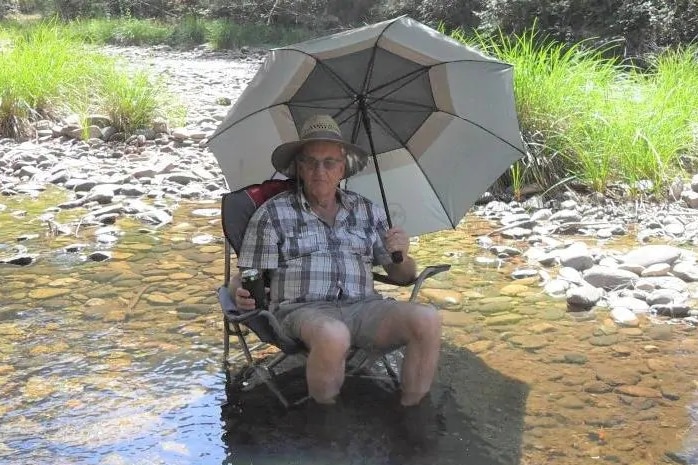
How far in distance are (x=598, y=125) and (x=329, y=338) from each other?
4.33m

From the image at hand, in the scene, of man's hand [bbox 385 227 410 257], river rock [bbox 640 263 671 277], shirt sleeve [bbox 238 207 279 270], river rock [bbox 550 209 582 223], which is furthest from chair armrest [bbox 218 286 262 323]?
river rock [bbox 550 209 582 223]

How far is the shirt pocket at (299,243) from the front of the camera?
10.4 feet

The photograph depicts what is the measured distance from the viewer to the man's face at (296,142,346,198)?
3.16 metres

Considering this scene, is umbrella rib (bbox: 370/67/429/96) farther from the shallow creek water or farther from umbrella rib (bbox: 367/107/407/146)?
the shallow creek water

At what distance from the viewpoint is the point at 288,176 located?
11.0ft

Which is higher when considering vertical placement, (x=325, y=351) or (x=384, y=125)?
(x=384, y=125)

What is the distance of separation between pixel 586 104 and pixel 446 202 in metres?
3.62

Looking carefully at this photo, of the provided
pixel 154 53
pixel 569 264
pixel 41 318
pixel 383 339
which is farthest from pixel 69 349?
pixel 154 53

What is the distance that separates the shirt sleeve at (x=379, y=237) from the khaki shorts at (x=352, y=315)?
241mm

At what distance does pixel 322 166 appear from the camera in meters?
3.17

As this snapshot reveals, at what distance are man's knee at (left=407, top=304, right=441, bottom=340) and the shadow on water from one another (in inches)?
14.3

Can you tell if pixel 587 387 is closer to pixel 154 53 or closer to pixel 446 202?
pixel 446 202

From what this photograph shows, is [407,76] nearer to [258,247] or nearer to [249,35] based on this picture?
[258,247]

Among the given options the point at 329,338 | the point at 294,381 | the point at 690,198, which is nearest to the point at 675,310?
the point at 294,381
